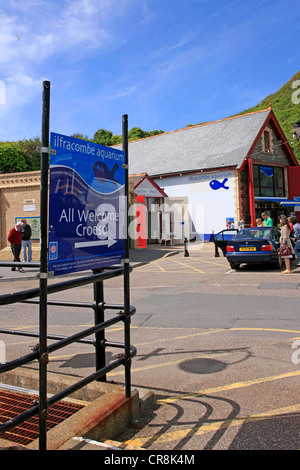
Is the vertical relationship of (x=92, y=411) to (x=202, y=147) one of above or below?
below

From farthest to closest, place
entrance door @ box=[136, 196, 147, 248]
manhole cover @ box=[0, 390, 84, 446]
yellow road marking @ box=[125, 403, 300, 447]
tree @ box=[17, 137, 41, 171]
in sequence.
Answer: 1. tree @ box=[17, 137, 41, 171]
2. entrance door @ box=[136, 196, 147, 248]
3. manhole cover @ box=[0, 390, 84, 446]
4. yellow road marking @ box=[125, 403, 300, 447]

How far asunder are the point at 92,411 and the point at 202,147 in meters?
27.7

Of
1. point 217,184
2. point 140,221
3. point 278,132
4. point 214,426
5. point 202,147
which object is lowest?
point 214,426

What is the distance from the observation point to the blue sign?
8.69 ft

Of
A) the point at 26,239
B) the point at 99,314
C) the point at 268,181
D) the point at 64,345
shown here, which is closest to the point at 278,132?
the point at 268,181

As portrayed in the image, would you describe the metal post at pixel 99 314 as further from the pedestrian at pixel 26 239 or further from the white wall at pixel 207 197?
the white wall at pixel 207 197

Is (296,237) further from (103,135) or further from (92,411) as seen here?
(103,135)

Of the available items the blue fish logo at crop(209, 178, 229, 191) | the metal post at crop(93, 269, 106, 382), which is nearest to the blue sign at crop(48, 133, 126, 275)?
the metal post at crop(93, 269, 106, 382)

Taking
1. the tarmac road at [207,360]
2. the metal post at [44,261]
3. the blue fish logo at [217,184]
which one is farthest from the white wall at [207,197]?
the metal post at [44,261]

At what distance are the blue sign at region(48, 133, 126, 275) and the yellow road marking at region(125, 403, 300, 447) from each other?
1.40 metres

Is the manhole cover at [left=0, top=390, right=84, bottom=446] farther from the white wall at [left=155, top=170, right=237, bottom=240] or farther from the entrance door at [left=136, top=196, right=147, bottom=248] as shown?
the white wall at [left=155, top=170, right=237, bottom=240]

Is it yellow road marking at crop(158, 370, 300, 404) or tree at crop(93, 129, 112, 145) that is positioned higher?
tree at crop(93, 129, 112, 145)

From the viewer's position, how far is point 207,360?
4.71 meters
